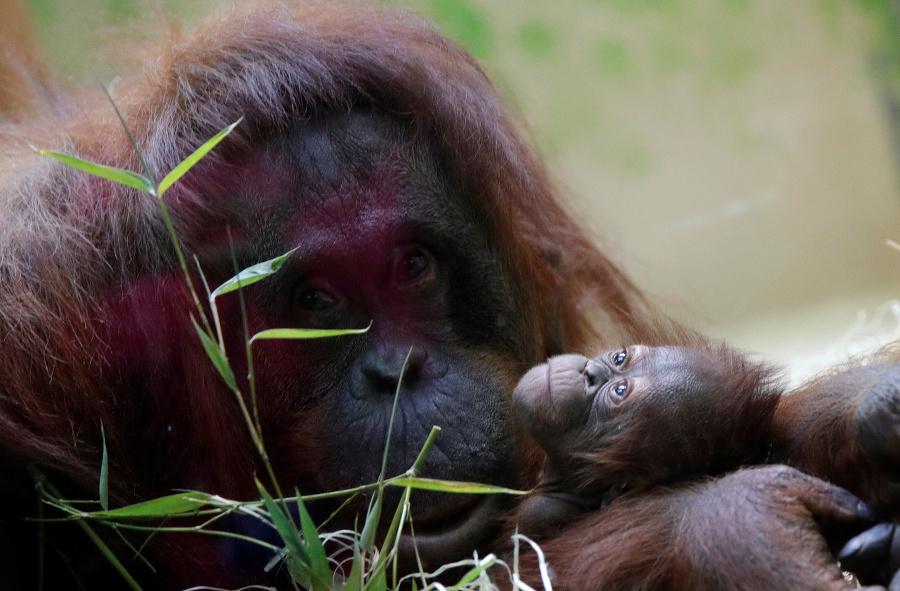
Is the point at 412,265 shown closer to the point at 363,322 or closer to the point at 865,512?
the point at 363,322

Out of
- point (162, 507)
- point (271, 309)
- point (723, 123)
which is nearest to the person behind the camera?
point (162, 507)

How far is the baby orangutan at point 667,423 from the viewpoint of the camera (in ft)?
5.26

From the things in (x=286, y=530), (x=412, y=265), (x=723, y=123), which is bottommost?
(x=286, y=530)

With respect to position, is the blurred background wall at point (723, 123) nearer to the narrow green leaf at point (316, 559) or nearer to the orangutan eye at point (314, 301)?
the orangutan eye at point (314, 301)

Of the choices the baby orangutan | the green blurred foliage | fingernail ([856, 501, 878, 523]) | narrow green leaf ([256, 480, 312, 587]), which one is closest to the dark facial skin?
the baby orangutan

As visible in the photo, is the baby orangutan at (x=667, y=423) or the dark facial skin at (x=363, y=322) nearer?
the baby orangutan at (x=667, y=423)

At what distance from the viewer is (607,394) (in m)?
1.72

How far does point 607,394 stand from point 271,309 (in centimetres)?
69

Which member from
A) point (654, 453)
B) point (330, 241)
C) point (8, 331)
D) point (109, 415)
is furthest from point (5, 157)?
point (654, 453)

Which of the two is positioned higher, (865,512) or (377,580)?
(865,512)

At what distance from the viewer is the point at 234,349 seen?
1960mm

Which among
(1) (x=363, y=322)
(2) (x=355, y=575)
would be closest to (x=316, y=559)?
(2) (x=355, y=575)

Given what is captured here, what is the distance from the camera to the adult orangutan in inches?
73.2

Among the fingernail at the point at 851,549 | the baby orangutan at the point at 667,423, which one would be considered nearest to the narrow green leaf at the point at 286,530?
the baby orangutan at the point at 667,423
